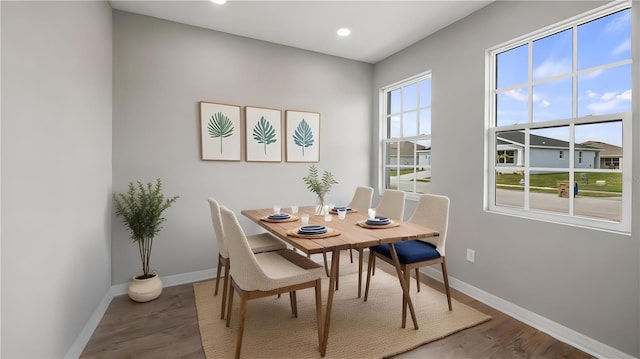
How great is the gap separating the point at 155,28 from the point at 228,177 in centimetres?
168

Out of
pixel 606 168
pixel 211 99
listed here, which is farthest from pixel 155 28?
pixel 606 168

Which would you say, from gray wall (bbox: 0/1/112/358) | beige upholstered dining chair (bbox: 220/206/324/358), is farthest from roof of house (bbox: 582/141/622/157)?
gray wall (bbox: 0/1/112/358)

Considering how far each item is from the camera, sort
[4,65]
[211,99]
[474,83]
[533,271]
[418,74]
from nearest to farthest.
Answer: [4,65] → [533,271] → [474,83] → [211,99] → [418,74]

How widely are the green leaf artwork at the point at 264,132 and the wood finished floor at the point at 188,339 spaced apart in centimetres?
192

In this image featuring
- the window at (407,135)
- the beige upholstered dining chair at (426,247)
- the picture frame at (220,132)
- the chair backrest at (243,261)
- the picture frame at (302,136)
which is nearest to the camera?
the chair backrest at (243,261)

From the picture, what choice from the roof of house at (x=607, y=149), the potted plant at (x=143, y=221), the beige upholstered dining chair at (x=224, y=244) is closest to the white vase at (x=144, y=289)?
the potted plant at (x=143, y=221)

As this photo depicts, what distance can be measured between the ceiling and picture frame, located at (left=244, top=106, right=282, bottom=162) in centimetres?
88

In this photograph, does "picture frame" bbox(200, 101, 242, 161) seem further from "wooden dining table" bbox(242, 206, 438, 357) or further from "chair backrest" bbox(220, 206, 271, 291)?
"chair backrest" bbox(220, 206, 271, 291)

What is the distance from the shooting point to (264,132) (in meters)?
3.55

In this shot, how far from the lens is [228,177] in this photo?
3391 mm

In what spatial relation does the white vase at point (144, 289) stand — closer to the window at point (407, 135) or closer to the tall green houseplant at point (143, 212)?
the tall green houseplant at point (143, 212)

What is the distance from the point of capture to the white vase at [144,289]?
2674 millimetres

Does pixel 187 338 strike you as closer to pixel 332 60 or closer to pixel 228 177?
pixel 228 177

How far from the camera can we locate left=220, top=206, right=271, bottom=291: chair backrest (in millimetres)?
1786
